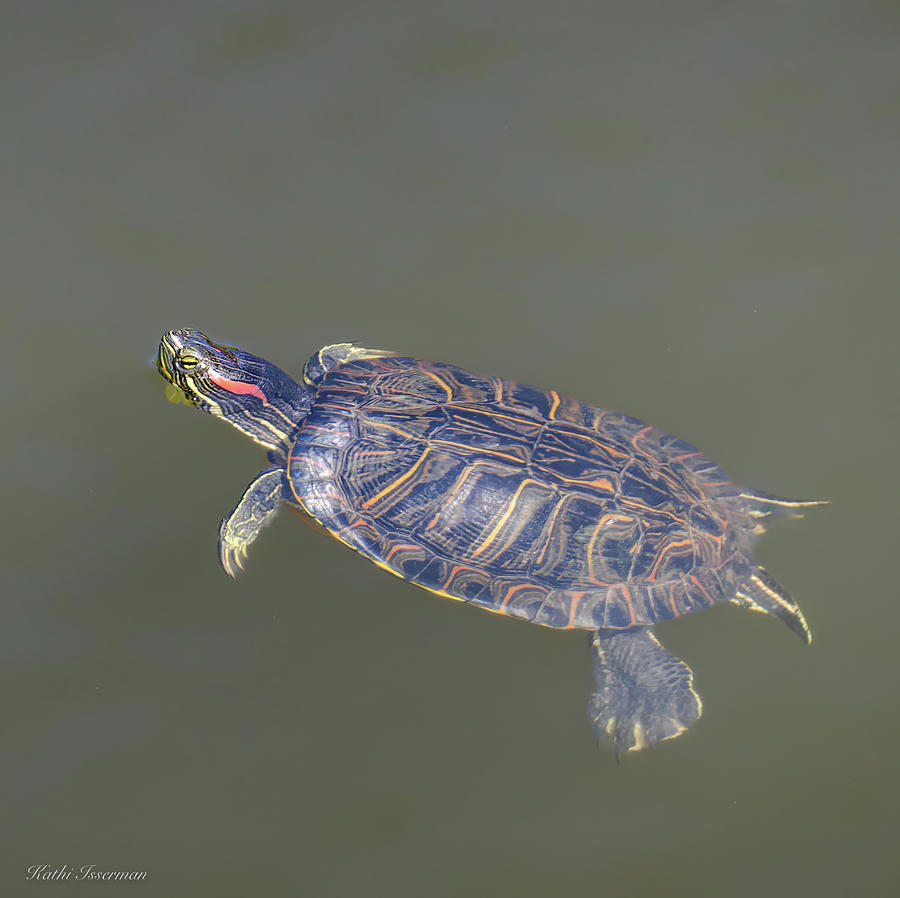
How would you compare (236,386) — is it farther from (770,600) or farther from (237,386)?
(770,600)

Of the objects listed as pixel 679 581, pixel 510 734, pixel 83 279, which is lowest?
pixel 510 734

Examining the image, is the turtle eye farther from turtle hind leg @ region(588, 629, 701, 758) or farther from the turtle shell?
turtle hind leg @ region(588, 629, 701, 758)

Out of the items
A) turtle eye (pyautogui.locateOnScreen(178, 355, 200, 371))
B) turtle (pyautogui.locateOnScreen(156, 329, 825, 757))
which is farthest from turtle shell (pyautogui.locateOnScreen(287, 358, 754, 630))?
turtle eye (pyautogui.locateOnScreen(178, 355, 200, 371))

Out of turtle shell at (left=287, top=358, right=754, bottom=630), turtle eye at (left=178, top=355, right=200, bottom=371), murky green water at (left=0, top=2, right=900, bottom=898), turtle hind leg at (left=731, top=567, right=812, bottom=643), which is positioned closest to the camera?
turtle shell at (left=287, top=358, right=754, bottom=630)

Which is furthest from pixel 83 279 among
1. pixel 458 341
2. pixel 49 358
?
pixel 458 341

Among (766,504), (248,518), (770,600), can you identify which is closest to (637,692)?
(770,600)

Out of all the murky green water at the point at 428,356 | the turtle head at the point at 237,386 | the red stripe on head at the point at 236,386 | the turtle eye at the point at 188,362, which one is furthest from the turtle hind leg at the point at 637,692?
the turtle eye at the point at 188,362

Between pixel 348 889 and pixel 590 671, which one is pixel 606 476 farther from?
pixel 348 889

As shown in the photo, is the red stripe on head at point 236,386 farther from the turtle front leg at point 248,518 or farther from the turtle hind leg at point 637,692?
the turtle hind leg at point 637,692
